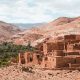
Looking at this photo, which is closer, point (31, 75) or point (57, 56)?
point (31, 75)

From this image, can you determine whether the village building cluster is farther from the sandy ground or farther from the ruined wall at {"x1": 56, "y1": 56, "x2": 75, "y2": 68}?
the sandy ground

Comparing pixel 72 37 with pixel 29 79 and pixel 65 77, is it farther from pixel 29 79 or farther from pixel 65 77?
pixel 29 79

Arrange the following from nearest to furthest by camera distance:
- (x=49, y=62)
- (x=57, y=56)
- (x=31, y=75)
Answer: (x=31, y=75) → (x=57, y=56) → (x=49, y=62)

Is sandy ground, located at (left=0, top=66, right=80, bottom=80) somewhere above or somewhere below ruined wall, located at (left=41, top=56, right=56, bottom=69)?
below

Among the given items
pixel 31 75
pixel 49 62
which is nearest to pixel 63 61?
pixel 49 62

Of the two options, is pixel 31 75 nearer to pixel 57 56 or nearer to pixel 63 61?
pixel 57 56

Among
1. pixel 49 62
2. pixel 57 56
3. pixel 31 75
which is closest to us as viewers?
pixel 31 75

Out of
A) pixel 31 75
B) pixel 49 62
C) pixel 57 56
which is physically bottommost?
pixel 31 75

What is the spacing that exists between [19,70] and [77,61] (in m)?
8.54

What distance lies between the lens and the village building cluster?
3250 cm

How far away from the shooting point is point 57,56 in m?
32.5

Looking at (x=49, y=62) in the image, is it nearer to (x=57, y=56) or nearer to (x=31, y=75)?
(x=57, y=56)

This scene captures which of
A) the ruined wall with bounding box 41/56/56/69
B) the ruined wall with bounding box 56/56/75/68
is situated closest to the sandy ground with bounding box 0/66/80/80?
the ruined wall with bounding box 56/56/75/68

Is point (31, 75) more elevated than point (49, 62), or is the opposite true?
point (49, 62)
